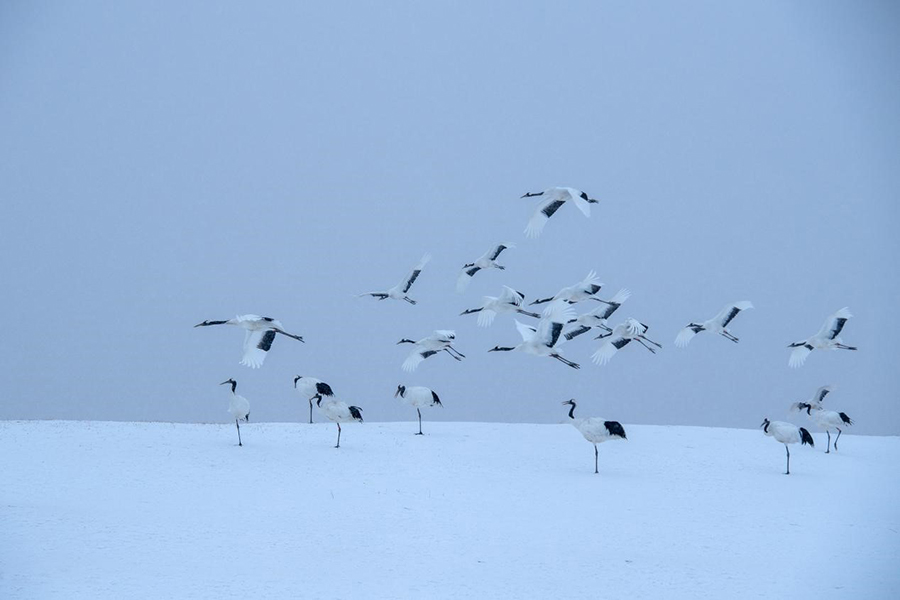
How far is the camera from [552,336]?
12.9m

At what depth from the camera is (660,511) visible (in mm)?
10578

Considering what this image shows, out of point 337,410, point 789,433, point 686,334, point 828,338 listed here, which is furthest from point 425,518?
point 828,338

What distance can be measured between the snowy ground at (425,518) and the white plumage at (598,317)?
1.91m

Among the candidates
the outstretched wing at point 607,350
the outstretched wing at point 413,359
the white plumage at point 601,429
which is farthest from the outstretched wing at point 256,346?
the outstretched wing at point 607,350

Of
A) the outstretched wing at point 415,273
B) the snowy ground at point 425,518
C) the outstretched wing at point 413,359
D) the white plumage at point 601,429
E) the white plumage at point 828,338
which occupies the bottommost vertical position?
the snowy ground at point 425,518

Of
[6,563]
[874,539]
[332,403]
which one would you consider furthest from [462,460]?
[6,563]

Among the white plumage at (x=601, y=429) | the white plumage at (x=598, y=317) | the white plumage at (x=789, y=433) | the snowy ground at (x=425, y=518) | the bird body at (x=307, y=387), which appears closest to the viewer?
the snowy ground at (x=425, y=518)

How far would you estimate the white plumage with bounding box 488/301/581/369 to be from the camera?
12.9 metres

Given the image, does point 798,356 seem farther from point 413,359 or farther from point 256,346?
point 256,346

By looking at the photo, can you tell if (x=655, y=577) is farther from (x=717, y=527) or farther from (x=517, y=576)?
(x=717, y=527)

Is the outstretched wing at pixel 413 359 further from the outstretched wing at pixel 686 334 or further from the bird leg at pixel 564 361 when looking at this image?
the outstretched wing at pixel 686 334

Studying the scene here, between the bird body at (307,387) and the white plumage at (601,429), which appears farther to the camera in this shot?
the bird body at (307,387)

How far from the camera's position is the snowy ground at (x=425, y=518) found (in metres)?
8.03

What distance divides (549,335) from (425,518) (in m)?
3.84
